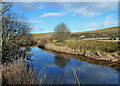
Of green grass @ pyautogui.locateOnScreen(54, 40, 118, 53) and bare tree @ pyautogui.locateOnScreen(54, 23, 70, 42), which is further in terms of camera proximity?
bare tree @ pyautogui.locateOnScreen(54, 23, 70, 42)

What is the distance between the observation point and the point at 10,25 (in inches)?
267

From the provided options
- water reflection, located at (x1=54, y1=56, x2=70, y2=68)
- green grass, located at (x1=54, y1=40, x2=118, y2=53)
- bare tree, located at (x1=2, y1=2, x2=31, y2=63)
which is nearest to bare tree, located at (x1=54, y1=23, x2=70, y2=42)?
green grass, located at (x1=54, y1=40, x2=118, y2=53)

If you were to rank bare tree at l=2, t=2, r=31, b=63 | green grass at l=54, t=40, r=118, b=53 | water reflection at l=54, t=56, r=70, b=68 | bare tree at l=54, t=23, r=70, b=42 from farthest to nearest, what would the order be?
bare tree at l=54, t=23, r=70, b=42 → green grass at l=54, t=40, r=118, b=53 → water reflection at l=54, t=56, r=70, b=68 → bare tree at l=2, t=2, r=31, b=63

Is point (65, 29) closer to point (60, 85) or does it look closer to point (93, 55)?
point (93, 55)

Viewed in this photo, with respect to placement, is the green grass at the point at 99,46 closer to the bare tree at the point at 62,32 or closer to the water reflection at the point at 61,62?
the water reflection at the point at 61,62

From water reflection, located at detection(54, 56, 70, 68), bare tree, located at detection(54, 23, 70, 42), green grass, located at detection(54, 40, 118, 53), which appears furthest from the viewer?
bare tree, located at detection(54, 23, 70, 42)

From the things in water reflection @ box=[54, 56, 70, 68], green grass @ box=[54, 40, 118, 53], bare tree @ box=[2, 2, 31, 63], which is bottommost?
water reflection @ box=[54, 56, 70, 68]

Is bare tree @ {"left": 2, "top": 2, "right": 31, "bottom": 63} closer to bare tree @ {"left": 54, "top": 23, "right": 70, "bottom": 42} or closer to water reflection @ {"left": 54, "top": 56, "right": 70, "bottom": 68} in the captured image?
water reflection @ {"left": 54, "top": 56, "right": 70, "bottom": 68}

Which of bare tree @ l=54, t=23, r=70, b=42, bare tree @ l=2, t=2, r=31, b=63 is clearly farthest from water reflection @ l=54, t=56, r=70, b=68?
bare tree @ l=54, t=23, r=70, b=42

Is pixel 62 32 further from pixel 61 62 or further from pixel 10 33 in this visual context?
pixel 10 33

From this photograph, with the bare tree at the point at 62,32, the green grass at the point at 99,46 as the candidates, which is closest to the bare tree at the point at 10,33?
the green grass at the point at 99,46

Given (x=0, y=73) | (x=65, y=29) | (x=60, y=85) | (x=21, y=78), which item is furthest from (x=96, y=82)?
(x=65, y=29)

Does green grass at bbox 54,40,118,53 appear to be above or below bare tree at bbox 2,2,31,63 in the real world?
below

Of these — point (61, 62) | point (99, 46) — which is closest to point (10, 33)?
point (61, 62)
